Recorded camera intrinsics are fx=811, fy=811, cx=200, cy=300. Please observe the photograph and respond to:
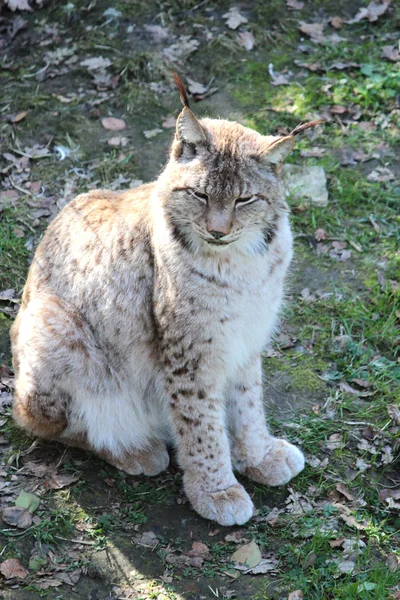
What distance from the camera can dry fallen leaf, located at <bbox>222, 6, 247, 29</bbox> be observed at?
795cm

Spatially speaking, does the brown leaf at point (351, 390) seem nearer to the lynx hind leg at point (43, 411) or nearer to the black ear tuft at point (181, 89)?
the lynx hind leg at point (43, 411)

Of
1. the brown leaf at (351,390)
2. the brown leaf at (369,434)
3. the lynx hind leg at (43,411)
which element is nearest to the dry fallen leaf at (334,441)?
the brown leaf at (369,434)

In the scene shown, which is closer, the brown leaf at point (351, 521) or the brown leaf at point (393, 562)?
the brown leaf at point (393, 562)

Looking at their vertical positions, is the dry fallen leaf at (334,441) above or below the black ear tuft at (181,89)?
below

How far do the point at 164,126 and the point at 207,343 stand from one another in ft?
11.6

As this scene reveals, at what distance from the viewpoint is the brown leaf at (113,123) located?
23.8 feet

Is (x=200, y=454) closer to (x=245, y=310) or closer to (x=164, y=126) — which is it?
(x=245, y=310)

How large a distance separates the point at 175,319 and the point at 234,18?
187 inches

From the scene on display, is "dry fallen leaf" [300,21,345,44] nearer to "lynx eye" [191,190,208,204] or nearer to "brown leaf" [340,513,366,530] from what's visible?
"lynx eye" [191,190,208,204]

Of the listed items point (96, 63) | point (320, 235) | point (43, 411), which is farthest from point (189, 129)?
point (96, 63)

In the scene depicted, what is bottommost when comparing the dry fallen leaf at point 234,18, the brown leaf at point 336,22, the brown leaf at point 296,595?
the brown leaf at point 296,595

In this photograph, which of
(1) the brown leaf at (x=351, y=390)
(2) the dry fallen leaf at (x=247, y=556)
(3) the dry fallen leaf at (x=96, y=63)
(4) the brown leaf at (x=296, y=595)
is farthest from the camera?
(3) the dry fallen leaf at (x=96, y=63)

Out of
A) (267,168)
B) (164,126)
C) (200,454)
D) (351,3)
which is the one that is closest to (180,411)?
(200,454)

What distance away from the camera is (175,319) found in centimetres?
424
